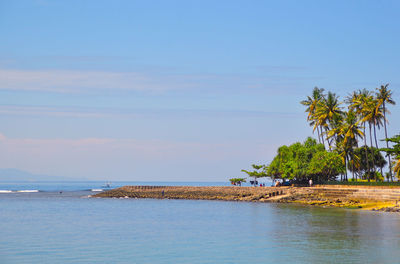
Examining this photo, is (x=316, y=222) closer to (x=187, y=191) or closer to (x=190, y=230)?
(x=190, y=230)

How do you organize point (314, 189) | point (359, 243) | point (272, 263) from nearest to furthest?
1. point (272, 263)
2. point (359, 243)
3. point (314, 189)

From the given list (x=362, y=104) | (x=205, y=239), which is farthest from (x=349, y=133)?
(x=205, y=239)

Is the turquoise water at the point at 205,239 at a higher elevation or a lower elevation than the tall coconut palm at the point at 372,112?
lower

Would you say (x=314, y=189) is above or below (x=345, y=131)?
below

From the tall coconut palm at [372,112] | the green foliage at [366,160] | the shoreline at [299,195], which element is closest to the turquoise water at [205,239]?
the shoreline at [299,195]

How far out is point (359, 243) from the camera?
3916 centimetres

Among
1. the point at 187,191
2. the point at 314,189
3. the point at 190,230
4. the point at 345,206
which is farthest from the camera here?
the point at 187,191

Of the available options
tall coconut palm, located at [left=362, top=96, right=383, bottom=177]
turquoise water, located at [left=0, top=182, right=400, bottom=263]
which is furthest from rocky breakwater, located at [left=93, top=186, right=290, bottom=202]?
turquoise water, located at [left=0, top=182, right=400, bottom=263]

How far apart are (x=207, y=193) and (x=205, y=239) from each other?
6943cm

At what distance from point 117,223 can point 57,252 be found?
21.1 metres

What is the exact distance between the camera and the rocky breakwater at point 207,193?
321ft

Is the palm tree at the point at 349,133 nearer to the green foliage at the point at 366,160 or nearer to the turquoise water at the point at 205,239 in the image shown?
the green foliage at the point at 366,160

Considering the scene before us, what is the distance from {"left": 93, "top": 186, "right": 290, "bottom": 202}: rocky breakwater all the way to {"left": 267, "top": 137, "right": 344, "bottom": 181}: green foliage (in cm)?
531

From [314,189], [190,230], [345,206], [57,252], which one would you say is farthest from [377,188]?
[57,252]
